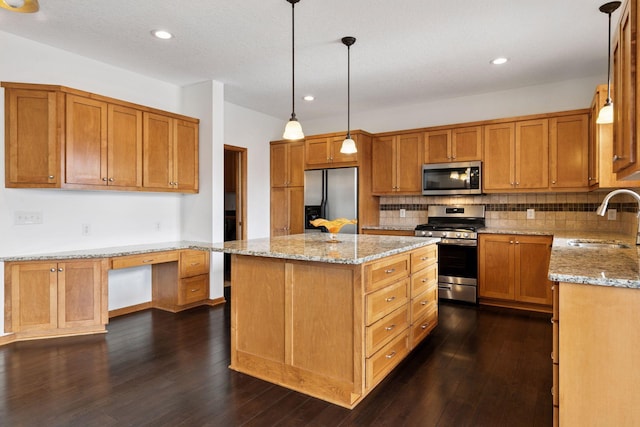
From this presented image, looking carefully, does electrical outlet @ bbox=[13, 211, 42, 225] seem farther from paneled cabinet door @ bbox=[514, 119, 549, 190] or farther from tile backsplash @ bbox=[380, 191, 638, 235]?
paneled cabinet door @ bbox=[514, 119, 549, 190]

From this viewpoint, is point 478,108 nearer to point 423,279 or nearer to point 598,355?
point 423,279

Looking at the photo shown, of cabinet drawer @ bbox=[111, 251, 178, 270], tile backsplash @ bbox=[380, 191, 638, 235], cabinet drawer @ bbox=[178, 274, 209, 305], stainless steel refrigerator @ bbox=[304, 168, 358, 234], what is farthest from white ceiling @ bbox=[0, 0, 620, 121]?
cabinet drawer @ bbox=[178, 274, 209, 305]

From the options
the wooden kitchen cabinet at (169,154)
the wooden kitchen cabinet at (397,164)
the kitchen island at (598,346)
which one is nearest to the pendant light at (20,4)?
the wooden kitchen cabinet at (169,154)

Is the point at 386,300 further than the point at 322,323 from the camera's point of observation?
Yes

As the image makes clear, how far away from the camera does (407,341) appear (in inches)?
111

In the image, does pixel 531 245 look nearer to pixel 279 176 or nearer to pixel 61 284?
pixel 279 176

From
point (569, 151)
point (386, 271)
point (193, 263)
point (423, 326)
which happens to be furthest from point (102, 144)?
point (569, 151)

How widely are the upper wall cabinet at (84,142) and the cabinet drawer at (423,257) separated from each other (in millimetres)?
2804

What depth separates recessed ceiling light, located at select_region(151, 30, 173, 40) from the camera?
3140 mm

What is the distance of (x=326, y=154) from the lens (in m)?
5.36

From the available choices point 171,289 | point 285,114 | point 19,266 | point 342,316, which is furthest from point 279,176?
point 342,316

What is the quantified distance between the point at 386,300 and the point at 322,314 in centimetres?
46

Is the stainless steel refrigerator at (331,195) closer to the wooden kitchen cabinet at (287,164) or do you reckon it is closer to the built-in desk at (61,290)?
the wooden kitchen cabinet at (287,164)

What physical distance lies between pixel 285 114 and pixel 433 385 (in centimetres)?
463
